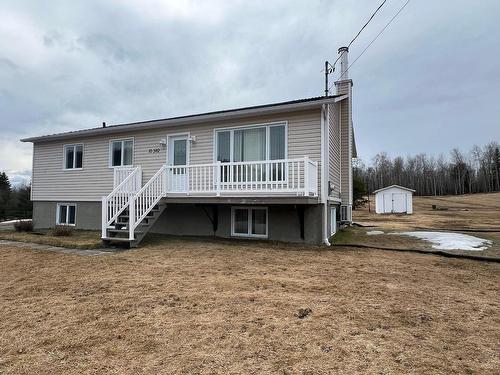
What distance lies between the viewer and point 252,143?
10281mm

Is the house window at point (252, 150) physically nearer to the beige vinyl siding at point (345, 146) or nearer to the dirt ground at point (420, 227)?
the dirt ground at point (420, 227)

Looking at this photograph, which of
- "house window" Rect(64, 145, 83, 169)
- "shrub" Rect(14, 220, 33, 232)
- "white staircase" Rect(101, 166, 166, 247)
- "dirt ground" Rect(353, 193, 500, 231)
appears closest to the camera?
"white staircase" Rect(101, 166, 166, 247)

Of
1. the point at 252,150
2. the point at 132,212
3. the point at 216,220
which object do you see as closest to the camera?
the point at 132,212

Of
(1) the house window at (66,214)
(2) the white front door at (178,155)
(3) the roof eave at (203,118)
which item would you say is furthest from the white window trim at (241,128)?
(1) the house window at (66,214)

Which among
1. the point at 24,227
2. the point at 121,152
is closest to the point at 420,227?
the point at 121,152

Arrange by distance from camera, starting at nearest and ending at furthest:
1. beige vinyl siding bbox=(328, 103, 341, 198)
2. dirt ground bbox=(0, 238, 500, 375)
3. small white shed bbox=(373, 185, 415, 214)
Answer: dirt ground bbox=(0, 238, 500, 375), beige vinyl siding bbox=(328, 103, 341, 198), small white shed bbox=(373, 185, 415, 214)

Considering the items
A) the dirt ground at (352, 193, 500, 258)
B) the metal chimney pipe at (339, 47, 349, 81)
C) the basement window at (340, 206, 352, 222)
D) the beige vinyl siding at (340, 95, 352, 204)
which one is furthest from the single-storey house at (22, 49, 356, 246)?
the metal chimney pipe at (339, 47, 349, 81)

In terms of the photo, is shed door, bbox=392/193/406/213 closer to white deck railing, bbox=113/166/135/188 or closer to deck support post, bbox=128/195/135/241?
white deck railing, bbox=113/166/135/188

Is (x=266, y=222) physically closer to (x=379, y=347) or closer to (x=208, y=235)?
(x=208, y=235)

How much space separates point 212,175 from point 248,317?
6.93m

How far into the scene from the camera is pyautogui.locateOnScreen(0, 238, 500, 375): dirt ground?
2.85 m

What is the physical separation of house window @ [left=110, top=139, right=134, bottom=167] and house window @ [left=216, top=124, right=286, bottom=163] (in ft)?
12.9

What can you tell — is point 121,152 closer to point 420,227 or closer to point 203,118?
point 203,118

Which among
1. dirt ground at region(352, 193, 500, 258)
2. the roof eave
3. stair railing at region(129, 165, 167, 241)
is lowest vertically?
dirt ground at region(352, 193, 500, 258)
